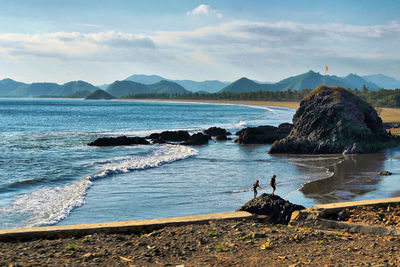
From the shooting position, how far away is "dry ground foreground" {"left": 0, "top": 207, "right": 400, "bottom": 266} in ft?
23.1

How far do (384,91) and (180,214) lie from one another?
134186 mm

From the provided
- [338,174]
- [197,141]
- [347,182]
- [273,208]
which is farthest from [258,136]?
[273,208]

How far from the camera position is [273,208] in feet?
34.7

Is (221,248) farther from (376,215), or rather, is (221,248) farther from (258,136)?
(258,136)

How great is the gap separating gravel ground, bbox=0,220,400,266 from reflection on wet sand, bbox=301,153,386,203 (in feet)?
23.1

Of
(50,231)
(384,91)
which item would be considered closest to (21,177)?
(50,231)

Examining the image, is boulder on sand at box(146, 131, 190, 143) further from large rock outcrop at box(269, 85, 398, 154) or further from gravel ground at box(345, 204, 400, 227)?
gravel ground at box(345, 204, 400, 227)

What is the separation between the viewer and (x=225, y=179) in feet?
65.4

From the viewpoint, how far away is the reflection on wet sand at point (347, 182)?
16.0 m

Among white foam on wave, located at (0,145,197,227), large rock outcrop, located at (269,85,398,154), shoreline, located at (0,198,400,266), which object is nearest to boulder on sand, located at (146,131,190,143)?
large rock outcrop, located at (269,85,398,154)

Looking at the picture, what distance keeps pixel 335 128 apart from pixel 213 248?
23886 mm

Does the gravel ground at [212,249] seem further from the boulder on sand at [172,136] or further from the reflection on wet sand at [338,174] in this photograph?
the boulder on sand at [172,136]

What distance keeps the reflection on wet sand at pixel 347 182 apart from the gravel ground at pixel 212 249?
23.1 feet

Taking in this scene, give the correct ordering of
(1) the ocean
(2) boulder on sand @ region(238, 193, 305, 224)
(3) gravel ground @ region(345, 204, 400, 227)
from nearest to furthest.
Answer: (3) gravel ground @ region(345, 204, 400, 227) → (2) boulder on sand @ region(238, 193, 305, 224) → (1) the ocean
